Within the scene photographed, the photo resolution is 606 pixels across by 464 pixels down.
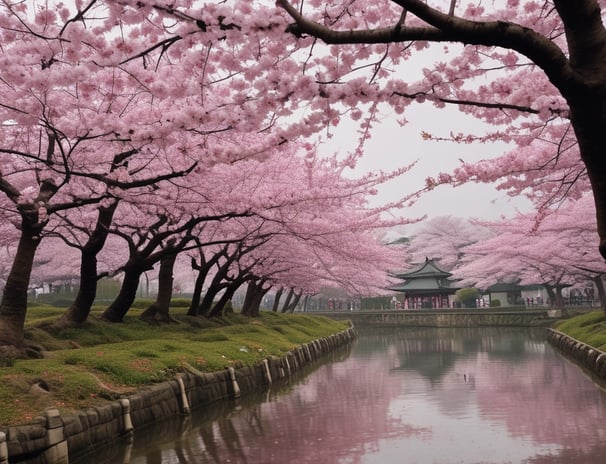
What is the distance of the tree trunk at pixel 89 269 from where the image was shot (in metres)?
15.6

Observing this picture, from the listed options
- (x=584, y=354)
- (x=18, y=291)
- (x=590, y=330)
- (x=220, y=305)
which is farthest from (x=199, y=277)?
(x=590, y=330)

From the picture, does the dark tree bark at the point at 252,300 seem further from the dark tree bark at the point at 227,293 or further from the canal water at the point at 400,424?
the canal water at the point at 400,424

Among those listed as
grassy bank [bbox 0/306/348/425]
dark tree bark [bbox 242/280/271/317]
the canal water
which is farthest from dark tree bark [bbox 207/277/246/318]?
the canal water

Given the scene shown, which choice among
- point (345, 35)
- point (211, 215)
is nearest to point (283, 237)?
point (211, 215)

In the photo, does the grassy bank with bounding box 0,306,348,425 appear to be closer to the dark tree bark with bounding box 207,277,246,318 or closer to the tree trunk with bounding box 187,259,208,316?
the tree trunk with bounding box 187,259,208,316

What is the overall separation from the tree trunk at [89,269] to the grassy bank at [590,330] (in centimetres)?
1525

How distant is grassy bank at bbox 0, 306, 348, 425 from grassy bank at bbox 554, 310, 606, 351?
35.2 ft

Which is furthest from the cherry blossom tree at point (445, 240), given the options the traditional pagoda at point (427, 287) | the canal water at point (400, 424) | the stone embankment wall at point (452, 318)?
the canal water at point (400, 424)

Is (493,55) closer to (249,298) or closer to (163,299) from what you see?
(163,299)

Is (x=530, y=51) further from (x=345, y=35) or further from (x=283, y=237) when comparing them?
(x=283, y=237)

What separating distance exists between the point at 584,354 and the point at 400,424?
1209cm

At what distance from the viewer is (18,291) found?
1229 cm

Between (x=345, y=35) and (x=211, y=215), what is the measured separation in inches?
444

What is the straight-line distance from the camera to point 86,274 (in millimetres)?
16078
